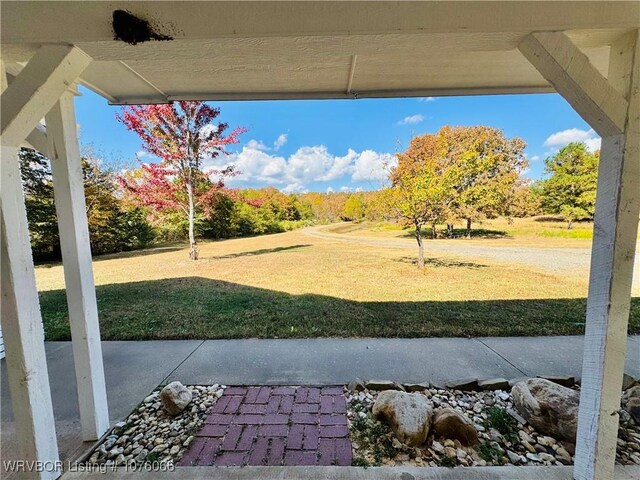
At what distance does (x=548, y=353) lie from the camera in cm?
271

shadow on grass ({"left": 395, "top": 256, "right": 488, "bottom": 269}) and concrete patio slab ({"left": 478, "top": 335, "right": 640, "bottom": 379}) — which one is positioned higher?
concrete patio slab ({"left": 478, "top": 335, "right": 640, "bottom": 379})

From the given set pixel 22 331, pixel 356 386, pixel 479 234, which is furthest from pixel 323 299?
pixel 479 234

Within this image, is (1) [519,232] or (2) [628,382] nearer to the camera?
(2) [628,382]

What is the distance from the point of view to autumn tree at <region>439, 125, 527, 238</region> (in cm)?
720

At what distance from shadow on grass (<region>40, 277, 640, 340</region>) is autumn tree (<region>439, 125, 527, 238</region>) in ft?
12.1

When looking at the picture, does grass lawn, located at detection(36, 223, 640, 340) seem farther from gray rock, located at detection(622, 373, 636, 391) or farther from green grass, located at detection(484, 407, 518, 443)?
green grass, located at detection(484, 407, 518, 443)

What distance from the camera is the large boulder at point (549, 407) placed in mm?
1634

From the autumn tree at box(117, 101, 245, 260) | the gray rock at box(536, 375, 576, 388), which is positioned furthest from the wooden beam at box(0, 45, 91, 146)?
the autumn tree at box(117, 101, 245, 260)

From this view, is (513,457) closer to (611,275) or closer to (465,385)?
(465,385)

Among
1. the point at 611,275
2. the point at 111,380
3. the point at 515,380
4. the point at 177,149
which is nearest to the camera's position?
the point at 611,275

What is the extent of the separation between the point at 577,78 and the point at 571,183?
16465 mm

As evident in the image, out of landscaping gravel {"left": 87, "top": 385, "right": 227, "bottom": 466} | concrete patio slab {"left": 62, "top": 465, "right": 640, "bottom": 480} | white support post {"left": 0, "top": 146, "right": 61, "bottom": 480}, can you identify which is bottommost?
landscaping gravel {"left": 87, "top": 385, "right": 227, "bottom": 466}

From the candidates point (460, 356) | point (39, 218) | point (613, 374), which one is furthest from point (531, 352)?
point (39, 218)

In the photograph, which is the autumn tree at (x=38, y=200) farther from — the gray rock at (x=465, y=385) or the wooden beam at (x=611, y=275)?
the wooden beam at (x=611, y=275)
